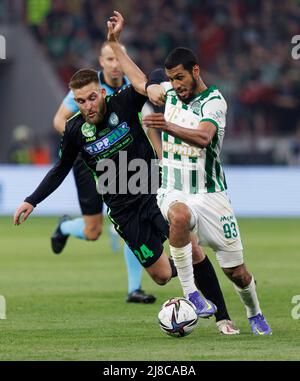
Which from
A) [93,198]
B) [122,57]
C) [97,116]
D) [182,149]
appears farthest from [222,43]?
[182,149]

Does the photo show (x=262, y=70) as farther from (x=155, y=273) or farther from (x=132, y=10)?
(x=155, y=273)

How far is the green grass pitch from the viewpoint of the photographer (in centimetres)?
707

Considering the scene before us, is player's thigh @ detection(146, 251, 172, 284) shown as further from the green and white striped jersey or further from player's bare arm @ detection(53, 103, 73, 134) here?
player's bare arm @ detection(53, 103, 73, 134)

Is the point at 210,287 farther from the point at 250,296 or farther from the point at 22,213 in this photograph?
the point at 22,213

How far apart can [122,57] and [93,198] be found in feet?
9.73

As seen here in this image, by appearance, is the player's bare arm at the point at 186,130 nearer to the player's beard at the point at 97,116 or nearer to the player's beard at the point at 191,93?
the player's beard at the point at 191,93

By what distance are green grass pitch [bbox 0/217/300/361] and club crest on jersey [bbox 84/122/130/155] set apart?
1356 millimetres

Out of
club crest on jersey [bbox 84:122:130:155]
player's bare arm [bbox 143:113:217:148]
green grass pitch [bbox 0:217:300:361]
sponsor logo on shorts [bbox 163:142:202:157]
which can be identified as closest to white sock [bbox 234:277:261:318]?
green grass pitch [bbox 0:217:300:361]

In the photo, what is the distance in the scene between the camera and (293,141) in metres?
23.9

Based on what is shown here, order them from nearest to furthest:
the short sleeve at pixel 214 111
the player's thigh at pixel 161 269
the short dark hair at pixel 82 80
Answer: the short sleeve at pixel 214 111, the short dark hair at pixel 82 80, the player's thigh at pixel 161 269

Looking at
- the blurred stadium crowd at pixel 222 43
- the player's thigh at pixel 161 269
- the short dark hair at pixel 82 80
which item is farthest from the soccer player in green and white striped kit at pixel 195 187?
the blurred stadium crowd at pixel 222 43

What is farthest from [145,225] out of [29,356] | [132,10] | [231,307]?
[132,10]

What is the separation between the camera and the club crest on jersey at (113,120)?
854 cm
